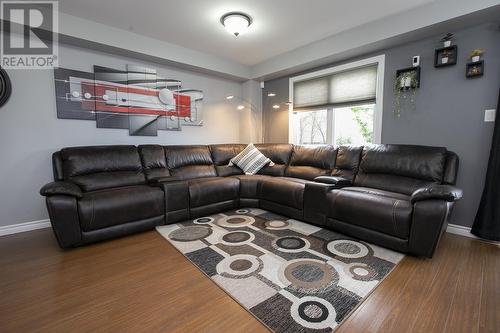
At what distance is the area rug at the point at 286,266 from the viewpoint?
4.66 ft

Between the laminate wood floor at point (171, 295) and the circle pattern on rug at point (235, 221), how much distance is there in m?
0.79

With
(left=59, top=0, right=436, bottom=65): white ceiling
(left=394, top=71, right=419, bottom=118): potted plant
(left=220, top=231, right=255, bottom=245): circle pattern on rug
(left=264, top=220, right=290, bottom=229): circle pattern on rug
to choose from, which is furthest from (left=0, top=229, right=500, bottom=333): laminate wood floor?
(left=59, top=0, right=436, bottom=65): white ceiling

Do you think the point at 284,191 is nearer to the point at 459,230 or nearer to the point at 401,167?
the point at 401,167

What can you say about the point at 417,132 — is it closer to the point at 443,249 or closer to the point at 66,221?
the point at 443,249

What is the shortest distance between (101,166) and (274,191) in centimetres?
228

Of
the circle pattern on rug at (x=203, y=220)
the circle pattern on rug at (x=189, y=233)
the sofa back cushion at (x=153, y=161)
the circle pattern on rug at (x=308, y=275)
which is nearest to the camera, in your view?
the circle pattern on rug at (x=308, y=275)

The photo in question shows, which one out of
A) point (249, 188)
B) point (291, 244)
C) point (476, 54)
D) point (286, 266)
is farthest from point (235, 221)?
point (476, 54)

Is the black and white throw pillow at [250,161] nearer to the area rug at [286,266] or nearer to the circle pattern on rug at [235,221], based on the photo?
the circle pattern on rug at [235,221]

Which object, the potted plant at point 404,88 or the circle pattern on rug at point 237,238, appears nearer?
the circle pattern on rug at point 237,238

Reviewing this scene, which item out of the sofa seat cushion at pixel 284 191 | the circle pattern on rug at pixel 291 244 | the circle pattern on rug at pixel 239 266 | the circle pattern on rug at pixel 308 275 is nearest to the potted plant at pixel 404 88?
the sofa seat cushion at pixel 284 191

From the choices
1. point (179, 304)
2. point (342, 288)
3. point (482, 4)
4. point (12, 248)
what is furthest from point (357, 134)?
point (12, 248)

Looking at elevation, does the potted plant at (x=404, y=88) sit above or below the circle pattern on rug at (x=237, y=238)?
above

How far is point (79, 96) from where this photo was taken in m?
3.04

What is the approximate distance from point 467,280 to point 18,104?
4.75 m
